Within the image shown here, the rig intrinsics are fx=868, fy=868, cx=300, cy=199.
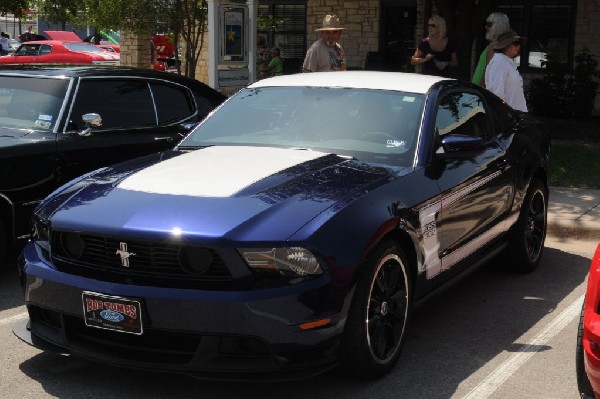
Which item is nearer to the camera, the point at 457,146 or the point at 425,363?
the point at 425,363

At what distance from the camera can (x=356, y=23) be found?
766 inches

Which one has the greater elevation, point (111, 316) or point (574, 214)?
point (111, 316)

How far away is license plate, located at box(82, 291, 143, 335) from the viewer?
3.85 m

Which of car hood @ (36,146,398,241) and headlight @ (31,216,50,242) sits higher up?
car hood @ (36,146,398,241)

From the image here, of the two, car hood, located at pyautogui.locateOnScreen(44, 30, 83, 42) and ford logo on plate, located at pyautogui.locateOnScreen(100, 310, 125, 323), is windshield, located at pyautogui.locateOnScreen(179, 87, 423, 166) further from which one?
car hood, located at pyautogui.locateOnScreen(44, 30, 83, 42)

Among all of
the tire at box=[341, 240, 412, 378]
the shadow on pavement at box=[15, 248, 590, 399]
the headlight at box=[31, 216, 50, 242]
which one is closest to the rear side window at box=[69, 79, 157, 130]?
the headlight at box=[31, 216, 50, 242]

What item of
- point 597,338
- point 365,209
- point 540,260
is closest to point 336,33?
point 540,260

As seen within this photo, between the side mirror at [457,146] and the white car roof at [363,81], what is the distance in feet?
1.46

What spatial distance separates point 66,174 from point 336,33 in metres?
4.42

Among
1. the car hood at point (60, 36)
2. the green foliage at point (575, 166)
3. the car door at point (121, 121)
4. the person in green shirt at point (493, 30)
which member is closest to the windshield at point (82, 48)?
the car hood at point (60, 36)

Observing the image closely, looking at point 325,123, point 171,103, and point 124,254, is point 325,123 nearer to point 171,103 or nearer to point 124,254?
point 124,254

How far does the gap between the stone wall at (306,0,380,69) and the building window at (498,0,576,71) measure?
2.86 m

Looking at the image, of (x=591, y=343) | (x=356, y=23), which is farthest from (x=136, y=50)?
(x=591, y=343)

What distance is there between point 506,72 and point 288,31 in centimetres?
1280
